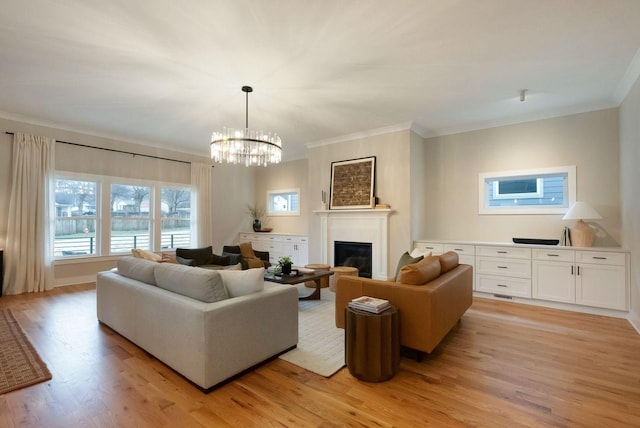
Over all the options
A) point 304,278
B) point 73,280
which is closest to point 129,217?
point 73,280

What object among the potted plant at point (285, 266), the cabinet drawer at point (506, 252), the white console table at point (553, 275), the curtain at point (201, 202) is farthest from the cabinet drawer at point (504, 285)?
the curtain at point (201, 202)

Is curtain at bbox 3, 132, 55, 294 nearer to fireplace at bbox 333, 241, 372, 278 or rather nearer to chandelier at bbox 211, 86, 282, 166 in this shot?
chandelier at bbox 211, 86, 282, 166

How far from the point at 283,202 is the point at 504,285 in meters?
5.33

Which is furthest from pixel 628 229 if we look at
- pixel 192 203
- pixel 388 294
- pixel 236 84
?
pixel 192 203

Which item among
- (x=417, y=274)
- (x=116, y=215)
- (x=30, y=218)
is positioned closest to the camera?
(x=417, y=274)

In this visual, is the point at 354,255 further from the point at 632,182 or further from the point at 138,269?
the point at 632,182

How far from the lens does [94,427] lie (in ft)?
6.03

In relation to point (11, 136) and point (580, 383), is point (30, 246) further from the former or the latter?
point (580, 383)

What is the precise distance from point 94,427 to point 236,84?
3.44m

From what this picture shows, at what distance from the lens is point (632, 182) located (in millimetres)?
3596

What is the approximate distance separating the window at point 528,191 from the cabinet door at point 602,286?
3.28ft

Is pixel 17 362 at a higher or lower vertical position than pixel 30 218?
lower

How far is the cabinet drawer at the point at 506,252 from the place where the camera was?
14.5ft

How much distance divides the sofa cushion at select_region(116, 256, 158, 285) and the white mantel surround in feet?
11.9
